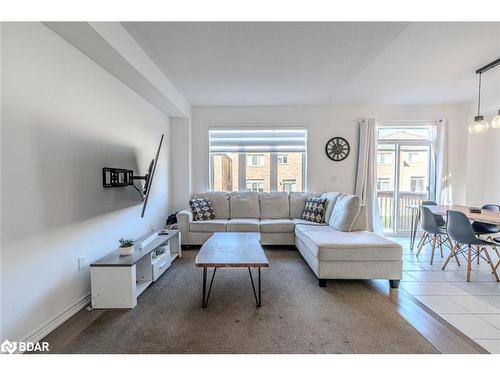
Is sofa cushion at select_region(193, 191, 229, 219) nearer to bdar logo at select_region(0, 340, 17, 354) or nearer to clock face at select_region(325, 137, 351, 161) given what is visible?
clock face at select_region(325, 137, 351, 161)

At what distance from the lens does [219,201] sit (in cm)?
432

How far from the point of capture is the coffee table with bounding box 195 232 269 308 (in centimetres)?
197

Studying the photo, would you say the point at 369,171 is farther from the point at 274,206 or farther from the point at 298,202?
the point at 274,206

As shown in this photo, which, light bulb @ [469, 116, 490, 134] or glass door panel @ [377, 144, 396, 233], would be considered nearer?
light bulb @ [469, 116, 490, 134]

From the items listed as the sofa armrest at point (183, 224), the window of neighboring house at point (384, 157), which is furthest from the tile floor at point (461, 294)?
the sofa armrest at point (183, 224)

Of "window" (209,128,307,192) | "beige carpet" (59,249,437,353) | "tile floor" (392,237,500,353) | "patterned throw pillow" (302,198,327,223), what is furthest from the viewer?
"window" (209,128,307,192)

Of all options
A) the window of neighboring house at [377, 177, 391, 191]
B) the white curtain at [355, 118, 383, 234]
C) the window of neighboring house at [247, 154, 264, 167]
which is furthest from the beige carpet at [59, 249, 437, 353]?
the window of neighboring house at [377, 177, 391, 191]

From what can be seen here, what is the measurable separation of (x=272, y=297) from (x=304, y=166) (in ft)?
9.90

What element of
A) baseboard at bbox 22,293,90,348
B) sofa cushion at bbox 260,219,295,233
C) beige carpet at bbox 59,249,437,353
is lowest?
beige carpet at bbox 59,249,437,353

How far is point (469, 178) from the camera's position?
14.6ft

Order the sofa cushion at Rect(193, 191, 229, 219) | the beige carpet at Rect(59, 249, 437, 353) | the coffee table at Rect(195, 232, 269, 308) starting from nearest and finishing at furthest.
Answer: the beige carpet at Rect(59, 249, 437, 353), the coffee table at Rect(195, 232, 269, 308), the sofa cushion at Rect(193, 191, 229, 219)
